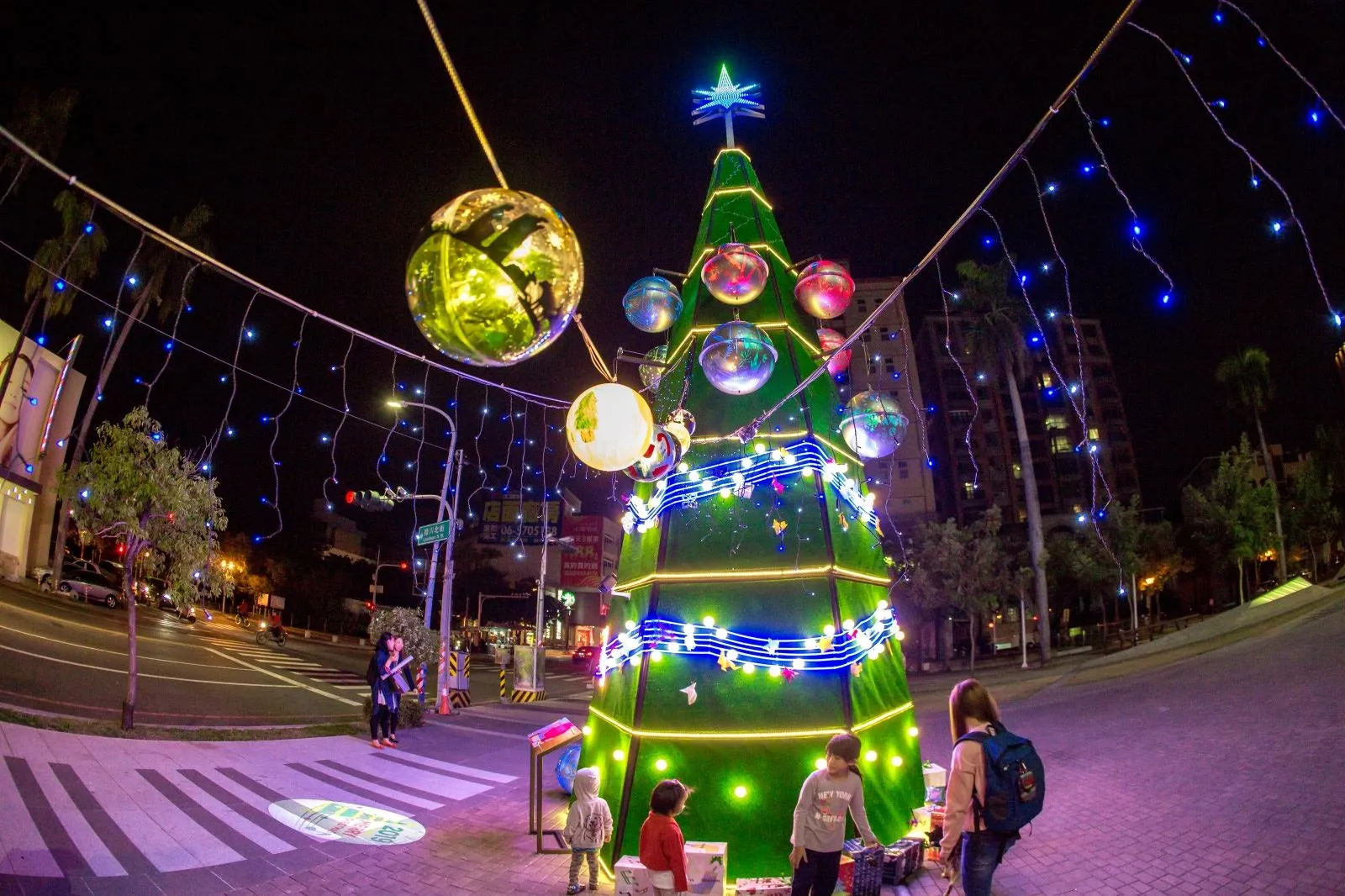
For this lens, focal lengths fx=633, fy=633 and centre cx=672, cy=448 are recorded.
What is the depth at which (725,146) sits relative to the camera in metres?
8.41

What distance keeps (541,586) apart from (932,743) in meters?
16.6

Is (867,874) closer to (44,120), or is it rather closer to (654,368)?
(654,368)

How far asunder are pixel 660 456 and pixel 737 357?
49.6 inches

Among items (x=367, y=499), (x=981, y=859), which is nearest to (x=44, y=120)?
(x=367, y=499)

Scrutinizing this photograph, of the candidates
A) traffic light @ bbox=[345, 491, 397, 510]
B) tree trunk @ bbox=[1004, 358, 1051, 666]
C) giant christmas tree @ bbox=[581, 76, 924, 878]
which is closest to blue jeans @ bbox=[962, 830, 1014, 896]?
giant christmas tree @ bbox=[581, 76, 924, 878]

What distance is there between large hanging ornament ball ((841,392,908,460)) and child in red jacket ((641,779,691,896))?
3.89 m

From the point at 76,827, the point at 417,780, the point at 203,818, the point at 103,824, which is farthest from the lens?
the point at 417,780

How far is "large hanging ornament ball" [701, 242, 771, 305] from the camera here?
248 inches

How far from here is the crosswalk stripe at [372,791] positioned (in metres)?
7.43

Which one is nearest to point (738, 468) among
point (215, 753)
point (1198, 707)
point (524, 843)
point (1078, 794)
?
point (524, 843)

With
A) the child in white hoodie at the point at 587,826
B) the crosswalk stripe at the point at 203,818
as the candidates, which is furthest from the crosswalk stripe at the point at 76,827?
the child in white hoodie at the point at 587,826

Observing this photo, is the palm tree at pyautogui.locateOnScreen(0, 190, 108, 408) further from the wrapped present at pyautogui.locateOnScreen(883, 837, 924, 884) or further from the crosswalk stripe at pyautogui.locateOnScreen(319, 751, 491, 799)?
the wrapped present at pyautogui.locateOnScreen(883, 837, 924, 884)

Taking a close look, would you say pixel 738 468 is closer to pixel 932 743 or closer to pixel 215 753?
pixel 932 743

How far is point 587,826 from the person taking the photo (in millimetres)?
5102
